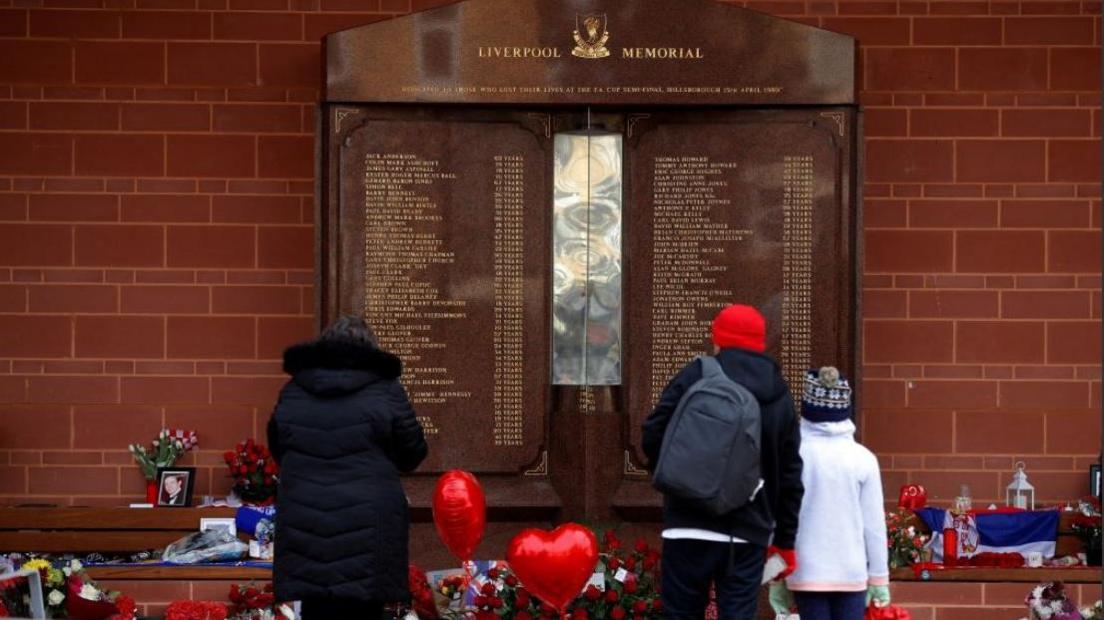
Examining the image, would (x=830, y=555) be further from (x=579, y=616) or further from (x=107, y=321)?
(x=107, y=321)

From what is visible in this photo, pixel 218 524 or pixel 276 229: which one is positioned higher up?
pixel 276 229

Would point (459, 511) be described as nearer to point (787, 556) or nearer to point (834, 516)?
point (787, 556)

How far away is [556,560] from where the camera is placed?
643 centimetres


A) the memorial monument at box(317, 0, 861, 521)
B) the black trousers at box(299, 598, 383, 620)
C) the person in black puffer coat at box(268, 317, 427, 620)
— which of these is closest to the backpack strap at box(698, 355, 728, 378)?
the person in black puffer coat at box(268, 317, 427, 620)

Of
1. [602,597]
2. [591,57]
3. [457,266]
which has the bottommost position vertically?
[602,597]

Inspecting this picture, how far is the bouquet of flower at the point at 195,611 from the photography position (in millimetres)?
7242

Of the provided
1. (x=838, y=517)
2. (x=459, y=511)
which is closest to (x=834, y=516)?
(x=838, y=517)

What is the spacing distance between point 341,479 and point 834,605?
1749 mm

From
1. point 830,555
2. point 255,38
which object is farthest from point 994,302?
point 255,38

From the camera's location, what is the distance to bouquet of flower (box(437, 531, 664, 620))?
6824mm

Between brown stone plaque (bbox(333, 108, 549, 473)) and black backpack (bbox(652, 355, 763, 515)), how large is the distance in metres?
2.66

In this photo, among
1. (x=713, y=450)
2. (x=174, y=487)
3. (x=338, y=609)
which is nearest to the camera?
(x=713, y=450)

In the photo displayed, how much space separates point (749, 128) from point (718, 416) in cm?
296

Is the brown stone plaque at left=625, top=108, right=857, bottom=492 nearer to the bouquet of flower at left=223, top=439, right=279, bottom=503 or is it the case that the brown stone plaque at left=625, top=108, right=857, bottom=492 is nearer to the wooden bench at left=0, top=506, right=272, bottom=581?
the bouquet of flower at left=223, top=439, right=279, bottom=503
